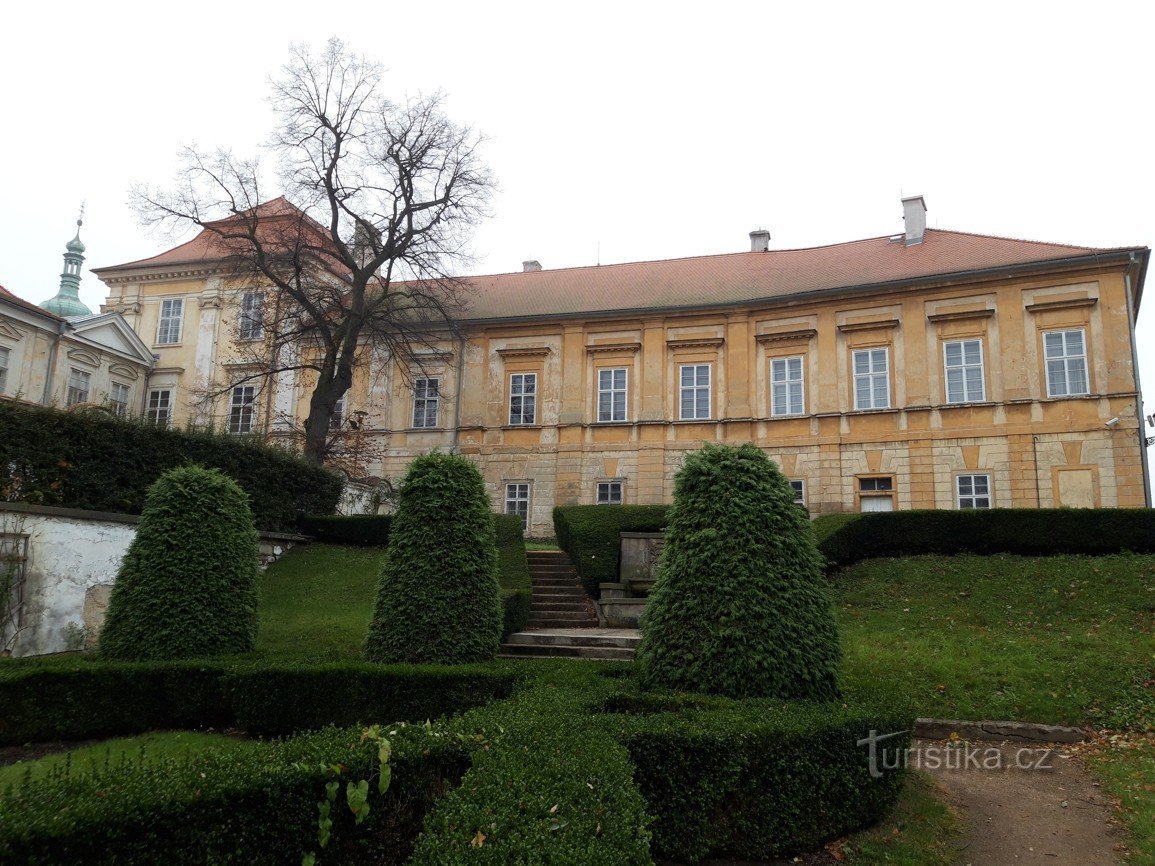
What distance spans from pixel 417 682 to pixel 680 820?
3.35 metres

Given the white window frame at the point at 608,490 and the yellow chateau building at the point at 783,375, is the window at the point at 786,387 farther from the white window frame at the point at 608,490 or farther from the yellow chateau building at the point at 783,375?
the white window frame at the point at 608,490

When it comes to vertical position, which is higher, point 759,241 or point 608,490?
point 759,241

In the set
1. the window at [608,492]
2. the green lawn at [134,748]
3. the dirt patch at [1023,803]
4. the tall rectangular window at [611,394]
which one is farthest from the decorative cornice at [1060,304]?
the green lawn at [134,748]

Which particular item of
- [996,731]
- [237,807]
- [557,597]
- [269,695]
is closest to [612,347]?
[557,597]

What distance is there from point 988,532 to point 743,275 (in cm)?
1471

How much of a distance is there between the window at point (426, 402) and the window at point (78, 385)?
10906 mm

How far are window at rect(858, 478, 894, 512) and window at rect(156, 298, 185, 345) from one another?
26271 mm

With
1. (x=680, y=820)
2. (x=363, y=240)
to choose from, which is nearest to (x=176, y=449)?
(x=363, y=240)

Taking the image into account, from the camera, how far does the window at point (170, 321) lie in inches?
1257

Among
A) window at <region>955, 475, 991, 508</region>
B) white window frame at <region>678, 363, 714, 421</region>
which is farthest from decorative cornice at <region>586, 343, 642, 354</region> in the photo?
window at <region>955, 475, 991, 508</region>

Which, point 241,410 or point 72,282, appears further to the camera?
point 72,282

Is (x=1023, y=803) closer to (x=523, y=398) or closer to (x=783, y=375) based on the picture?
(x=783, y=375)

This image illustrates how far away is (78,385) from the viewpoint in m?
27.4

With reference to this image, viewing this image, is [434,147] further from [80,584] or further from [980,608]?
[980,608]
